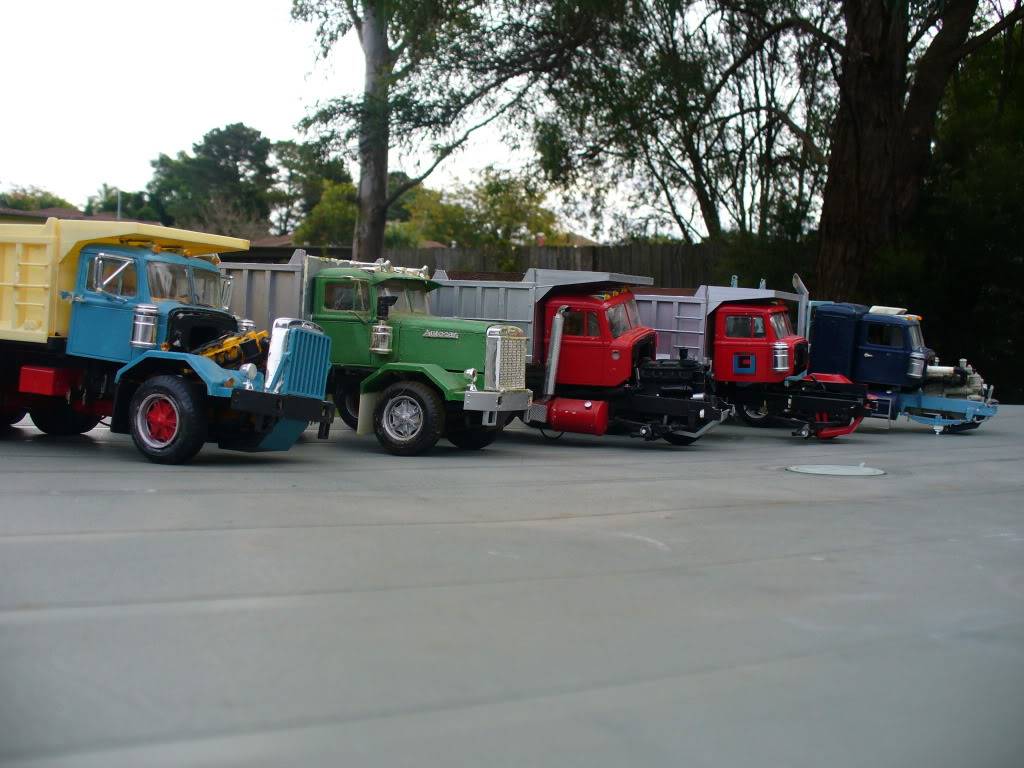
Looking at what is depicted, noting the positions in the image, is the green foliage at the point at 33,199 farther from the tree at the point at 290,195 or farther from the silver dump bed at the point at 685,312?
the silver dump bed at the point at 685,312

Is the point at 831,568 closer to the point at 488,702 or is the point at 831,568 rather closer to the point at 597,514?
the point at 597,514

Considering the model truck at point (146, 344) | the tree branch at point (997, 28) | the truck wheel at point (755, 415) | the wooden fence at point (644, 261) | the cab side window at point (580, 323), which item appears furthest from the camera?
the wooden fence at point (644, 261)

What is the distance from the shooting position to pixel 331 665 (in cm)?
548

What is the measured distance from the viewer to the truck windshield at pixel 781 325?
1964cm

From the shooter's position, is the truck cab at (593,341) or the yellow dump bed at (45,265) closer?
the yellow dump bed at (45,265)

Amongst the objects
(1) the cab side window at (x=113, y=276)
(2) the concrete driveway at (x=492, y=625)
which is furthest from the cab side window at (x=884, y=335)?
(1) the cab side window at (x=113, y=276)

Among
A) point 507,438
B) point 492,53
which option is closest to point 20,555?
point 507,438

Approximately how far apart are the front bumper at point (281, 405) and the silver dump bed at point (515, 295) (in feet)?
14.6

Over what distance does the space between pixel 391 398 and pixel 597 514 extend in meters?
5.50

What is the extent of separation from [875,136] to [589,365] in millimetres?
11410

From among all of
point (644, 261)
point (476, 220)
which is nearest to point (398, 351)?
point (644, 261)

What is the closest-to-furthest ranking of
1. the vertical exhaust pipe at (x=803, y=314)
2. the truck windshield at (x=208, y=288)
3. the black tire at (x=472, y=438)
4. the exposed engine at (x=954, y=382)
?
the truck windshield at (x=208, y=288) → the black tire at (x=472, y=438) → the vertical exhaust pipe at (x=803, y=314) → the exposed engine at (x=954, y=382)

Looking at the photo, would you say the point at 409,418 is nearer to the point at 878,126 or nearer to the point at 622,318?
the point at 622,318

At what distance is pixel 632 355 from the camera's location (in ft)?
57.5
